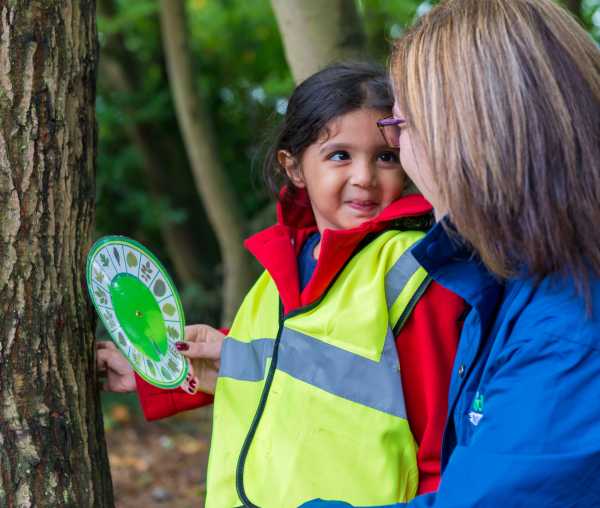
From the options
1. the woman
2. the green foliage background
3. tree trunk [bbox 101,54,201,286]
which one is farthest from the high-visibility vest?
tree trunk [bbox 101,54,201,286]

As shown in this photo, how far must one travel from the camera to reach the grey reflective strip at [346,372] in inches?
77.0

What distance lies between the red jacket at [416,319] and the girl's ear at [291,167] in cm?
20

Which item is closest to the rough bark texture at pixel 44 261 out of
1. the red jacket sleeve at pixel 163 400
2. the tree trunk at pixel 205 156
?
the red jacket sleeve at pixel 163 400

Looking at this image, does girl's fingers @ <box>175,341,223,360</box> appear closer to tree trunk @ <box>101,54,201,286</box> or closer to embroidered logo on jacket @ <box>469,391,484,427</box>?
embroidered logo on jacket @ <box>469,391,484,427</box>

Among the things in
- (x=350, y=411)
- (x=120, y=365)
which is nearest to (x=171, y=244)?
(x=120, y=365)

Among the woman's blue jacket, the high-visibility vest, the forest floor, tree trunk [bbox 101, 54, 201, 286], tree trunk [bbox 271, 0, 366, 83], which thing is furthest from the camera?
tree trunk [bbox 101, 54, 201, 286]

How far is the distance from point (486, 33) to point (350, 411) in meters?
0.90

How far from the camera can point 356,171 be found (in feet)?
7.46

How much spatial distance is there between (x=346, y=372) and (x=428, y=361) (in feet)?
0.64

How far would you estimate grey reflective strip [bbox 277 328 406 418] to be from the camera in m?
1.96

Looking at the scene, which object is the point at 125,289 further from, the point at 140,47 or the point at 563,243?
the point at 140,47

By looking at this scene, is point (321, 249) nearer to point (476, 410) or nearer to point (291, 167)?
point (291, 167)

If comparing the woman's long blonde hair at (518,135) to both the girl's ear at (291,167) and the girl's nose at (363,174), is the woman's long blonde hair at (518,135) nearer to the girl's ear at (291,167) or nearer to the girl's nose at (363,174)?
the girl's nose at (363,174)

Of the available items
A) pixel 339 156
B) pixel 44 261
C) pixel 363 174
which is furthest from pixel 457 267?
pixel 44 261
